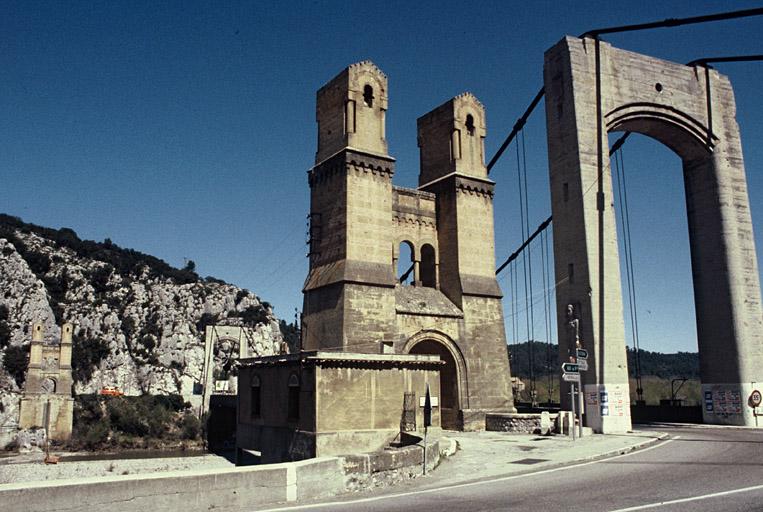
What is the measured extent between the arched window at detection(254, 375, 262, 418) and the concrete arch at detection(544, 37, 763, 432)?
15.8 metres

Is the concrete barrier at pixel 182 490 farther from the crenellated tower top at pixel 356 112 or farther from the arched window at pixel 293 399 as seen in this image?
the crenellated tower top at pixel 356 112

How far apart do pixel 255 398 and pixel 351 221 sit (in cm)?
1079

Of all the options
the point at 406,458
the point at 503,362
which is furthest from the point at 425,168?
the point at 406,458

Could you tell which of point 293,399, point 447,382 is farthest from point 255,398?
point 447,382

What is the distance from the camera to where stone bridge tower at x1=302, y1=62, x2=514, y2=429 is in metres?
34.0

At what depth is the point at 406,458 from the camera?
14875 millimetres

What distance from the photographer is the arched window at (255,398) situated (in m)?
33.6

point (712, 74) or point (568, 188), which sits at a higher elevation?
point (712, 74)

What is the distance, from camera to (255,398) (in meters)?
34.0

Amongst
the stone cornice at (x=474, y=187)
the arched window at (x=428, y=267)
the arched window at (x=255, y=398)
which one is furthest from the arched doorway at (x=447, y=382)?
the stone cornice at (x=474, y=187)

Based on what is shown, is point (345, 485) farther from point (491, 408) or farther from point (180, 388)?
point (180, 388)

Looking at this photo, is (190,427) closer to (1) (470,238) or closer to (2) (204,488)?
(1) (470,238)

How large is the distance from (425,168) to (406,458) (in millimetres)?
29068

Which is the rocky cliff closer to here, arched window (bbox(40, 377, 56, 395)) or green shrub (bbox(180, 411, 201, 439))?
arched window (bbox(40, 377, 56, 395))
